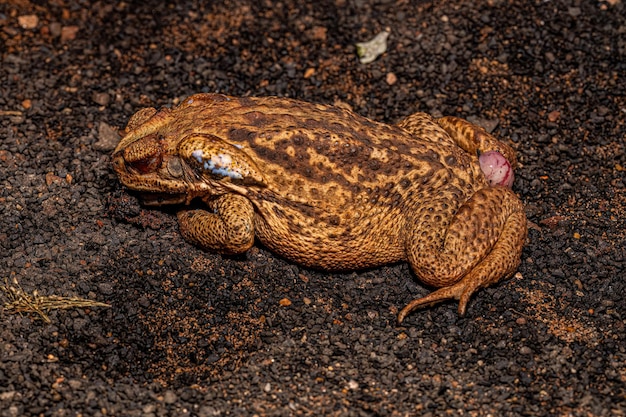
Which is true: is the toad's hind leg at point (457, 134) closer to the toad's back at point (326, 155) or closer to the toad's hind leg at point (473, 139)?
the toad's hind leg at point (473, 139)

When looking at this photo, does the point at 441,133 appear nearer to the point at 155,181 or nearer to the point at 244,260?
the point at 244,260

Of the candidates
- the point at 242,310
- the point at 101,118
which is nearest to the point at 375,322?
the point at 242,310

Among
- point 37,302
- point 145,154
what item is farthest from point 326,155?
point 37,302

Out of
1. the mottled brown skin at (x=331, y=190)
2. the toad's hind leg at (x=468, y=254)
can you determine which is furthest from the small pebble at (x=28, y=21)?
the toad's hind leg at (x=468, y=254)

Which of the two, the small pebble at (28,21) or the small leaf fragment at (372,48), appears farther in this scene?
the small pebble at (28,21)

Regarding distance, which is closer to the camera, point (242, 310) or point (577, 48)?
point (242, 310)

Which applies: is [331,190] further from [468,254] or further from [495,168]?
[495,168]

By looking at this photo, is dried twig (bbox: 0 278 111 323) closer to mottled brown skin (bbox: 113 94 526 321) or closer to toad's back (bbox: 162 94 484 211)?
mottled brown skin (bbox: 113 94 526 321)
